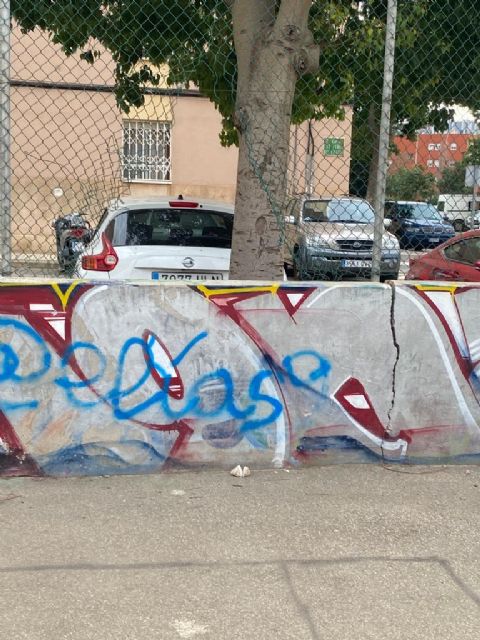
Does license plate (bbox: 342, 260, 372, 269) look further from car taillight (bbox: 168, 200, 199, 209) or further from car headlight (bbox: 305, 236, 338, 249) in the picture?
car taillight (bbox: 168, 200, 199, 209)

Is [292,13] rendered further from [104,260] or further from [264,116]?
[104,260]

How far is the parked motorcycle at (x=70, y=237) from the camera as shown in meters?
6.12

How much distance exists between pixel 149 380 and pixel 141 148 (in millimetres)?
2062

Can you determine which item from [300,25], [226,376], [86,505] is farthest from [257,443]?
[300,25]

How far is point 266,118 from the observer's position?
17.0 ft

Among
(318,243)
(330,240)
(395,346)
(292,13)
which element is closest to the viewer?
(395,346)

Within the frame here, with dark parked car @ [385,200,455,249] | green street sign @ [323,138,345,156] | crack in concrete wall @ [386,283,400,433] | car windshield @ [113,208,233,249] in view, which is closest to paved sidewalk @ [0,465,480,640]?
crack in concrete wall @ [386,283,400,433]

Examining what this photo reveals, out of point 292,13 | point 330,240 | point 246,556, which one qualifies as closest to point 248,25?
point 292,13

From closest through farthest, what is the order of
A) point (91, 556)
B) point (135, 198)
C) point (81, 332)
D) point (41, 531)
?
point (91, 556)
point (41, 531)
point (81, 332)
point (135, 198)

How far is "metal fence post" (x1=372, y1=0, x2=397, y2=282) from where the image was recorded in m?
4.85

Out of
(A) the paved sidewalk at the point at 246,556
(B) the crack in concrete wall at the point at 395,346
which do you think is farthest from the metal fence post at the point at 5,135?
(B) the crack in concrete wall at the point at 395,346

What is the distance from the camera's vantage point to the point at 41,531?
12.7ft

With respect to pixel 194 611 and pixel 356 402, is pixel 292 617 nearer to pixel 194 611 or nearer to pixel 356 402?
pixel 194 611

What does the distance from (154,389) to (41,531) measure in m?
1.09
